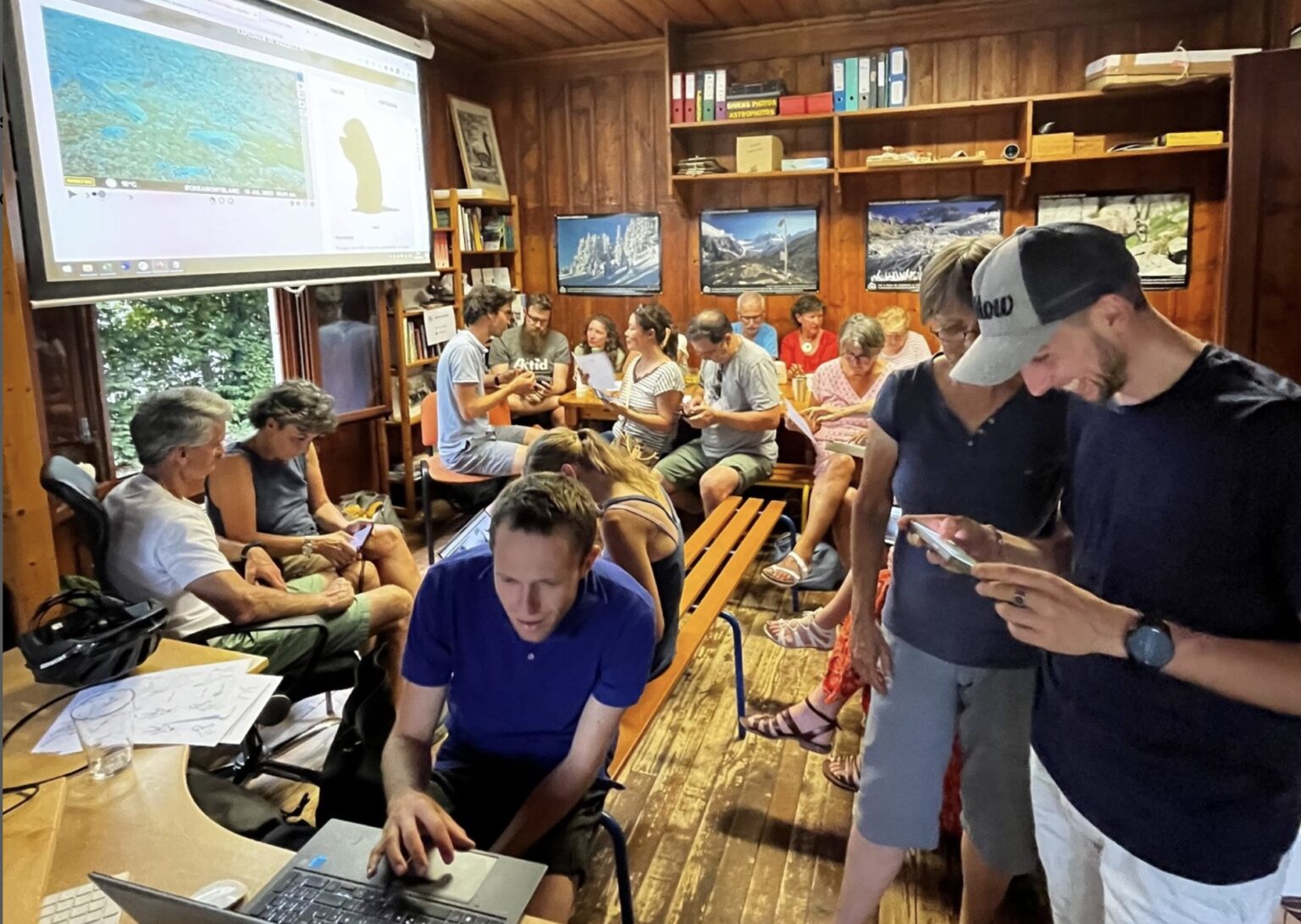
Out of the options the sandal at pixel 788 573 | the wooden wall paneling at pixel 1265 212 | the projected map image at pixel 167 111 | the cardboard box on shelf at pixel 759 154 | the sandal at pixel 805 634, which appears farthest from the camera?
the cardboard box on shelf at pixel 759 154

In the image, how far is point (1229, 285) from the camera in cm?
304

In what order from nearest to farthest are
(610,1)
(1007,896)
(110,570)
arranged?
(1007,896)
(110,570)
(610,1)

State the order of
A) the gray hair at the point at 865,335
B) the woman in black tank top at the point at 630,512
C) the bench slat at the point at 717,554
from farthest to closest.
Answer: the gray hair at the point at 865,335
the bench slat at the point at 717,554
the woman in black tank top at the point at 630,512

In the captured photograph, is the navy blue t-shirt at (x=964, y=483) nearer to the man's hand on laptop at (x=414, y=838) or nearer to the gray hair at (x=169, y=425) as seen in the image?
the man's hand on laptop at (x=414, y=838)

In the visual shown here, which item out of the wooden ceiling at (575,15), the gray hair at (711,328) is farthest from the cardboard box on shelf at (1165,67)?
the gray hair at (711,328)

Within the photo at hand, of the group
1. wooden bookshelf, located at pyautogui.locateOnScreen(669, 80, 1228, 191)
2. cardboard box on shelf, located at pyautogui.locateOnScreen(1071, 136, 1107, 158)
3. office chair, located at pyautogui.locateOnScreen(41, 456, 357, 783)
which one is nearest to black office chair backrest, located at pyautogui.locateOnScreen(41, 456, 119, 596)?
office chair, located at pyautogui.locateOnScreen(41, 456, 357, 783)

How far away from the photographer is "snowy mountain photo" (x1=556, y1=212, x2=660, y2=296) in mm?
5699

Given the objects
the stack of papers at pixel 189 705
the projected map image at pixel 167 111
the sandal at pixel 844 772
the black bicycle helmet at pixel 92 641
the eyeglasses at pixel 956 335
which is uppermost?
the projected map image at pixel 167 111

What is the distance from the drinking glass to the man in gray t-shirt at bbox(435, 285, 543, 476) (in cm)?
253

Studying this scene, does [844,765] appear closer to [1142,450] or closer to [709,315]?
[1142,450]

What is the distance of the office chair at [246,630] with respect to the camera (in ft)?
6.69

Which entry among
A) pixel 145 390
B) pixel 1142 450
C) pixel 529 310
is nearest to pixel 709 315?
pixel 529 310

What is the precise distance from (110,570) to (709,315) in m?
2.50

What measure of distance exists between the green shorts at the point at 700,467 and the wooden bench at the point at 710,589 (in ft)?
0.73
